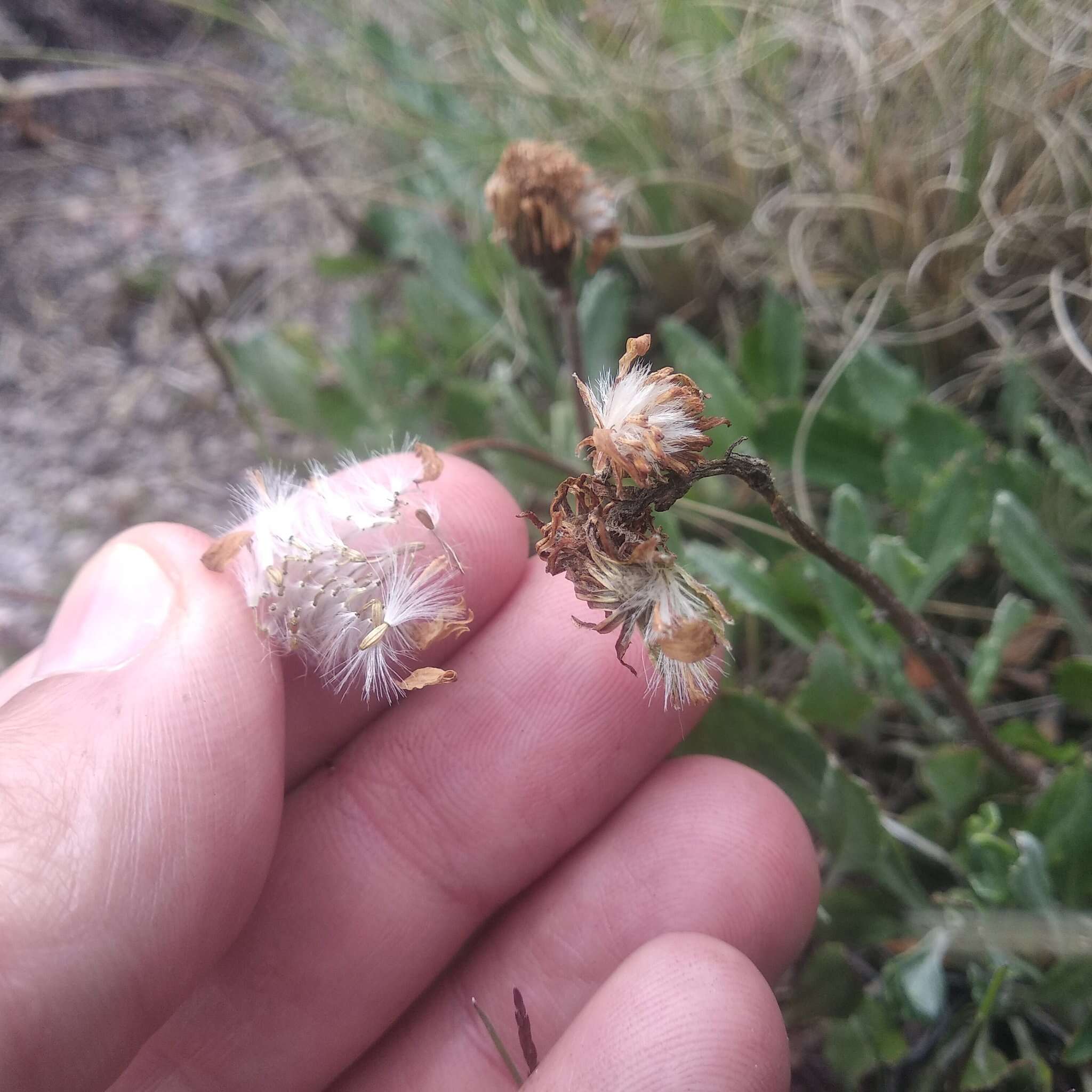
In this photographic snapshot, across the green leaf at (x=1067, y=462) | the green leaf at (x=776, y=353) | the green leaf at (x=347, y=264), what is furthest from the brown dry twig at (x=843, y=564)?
the green leaf at (x=347, y=264)

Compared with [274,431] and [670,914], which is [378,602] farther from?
[274,431]

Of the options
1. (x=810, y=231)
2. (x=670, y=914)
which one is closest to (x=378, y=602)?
(x=670, y=914)

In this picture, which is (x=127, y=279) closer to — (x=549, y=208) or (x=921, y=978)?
(x=549, y=208)

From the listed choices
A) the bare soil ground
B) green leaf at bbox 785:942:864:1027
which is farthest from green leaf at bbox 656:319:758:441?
the bare soil ground

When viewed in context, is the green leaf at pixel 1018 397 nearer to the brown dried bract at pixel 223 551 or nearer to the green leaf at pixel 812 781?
the green leaf at pixel 812 781

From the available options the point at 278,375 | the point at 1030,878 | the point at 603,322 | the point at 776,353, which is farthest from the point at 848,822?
the point at 278,375

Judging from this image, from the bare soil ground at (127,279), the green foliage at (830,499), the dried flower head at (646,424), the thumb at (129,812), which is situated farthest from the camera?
the bare soil ground at (127,279)
